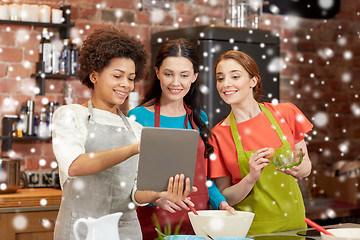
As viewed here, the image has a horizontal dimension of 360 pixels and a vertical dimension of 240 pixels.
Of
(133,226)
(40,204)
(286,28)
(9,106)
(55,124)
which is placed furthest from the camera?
(286,28)

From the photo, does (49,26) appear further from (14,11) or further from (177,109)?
(177,109)

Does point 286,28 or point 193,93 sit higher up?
point 286,28

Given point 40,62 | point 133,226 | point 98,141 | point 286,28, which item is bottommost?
point 133,226

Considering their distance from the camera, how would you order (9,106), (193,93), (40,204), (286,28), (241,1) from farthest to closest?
(286,28) → (241,1) → (9,106) → (40,204) → (193,93)

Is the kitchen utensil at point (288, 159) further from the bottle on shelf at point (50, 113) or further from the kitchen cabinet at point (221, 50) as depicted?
the bottle on shelf at point (50, 113)

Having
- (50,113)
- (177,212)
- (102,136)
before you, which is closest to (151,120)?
(177,212)

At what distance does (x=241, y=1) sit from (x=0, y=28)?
55.5 inches

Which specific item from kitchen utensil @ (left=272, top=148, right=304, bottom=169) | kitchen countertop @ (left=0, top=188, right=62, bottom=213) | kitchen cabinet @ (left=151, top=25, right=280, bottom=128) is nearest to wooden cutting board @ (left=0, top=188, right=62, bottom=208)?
kitchen countertop @ (left=0, top=188, right=62, bottom=213)

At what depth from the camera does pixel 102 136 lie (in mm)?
1648

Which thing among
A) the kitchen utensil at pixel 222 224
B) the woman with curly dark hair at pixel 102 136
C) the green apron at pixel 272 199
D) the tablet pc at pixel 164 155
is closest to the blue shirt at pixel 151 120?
the green apron at pixel 272 199

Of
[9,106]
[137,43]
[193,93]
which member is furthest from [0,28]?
[137,43]

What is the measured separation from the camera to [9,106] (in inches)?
120

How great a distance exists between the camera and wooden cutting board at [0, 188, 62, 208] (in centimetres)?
258

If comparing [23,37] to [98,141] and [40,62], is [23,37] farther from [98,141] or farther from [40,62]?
[98,141]
